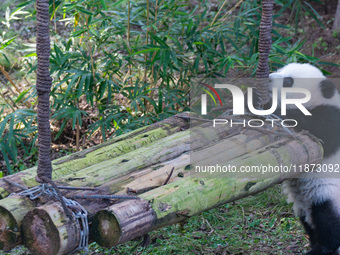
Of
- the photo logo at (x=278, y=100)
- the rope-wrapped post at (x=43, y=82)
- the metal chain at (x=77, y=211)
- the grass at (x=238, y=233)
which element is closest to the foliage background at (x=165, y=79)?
the grass at (x=238, y=233)

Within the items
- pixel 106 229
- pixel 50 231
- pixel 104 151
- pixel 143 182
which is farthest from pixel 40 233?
pixel 104 151

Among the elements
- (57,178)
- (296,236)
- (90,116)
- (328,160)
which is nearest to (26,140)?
(90,116)

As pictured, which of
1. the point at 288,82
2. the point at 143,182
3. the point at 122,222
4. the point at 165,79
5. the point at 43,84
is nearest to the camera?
the point at 122,222

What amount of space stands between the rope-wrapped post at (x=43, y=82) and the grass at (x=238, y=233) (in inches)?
43.6

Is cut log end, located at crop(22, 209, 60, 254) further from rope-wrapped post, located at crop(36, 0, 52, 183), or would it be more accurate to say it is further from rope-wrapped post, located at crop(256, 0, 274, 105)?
A: rope-wrapped post, located at crop(256, 0, 274, 105)

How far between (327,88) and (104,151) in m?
1.22

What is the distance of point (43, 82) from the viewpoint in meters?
1.66

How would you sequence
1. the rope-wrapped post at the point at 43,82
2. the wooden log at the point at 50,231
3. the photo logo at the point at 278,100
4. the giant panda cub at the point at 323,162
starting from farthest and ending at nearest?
the photo logo at the point at 278,100 < the giant panda cub at the point at 323,162 < the rope-wrapped post at the point at 43,82 < the wooden log at the point at 50,231

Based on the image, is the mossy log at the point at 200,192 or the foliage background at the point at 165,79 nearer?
the mossy log at the point at 200,192

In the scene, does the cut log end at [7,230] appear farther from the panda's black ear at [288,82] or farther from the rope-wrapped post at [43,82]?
the panda's black ear at [288,82]

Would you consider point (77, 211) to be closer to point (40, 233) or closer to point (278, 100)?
point (40, 233)

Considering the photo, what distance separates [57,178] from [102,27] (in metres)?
1.84

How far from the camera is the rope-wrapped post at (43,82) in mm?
1621

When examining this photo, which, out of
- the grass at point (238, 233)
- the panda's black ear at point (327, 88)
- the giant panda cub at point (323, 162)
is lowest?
the grass at point (238, 233)
